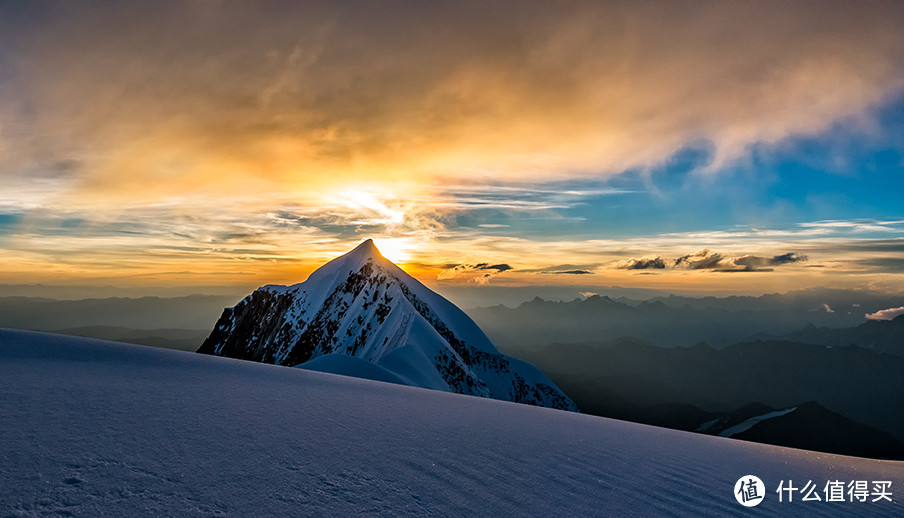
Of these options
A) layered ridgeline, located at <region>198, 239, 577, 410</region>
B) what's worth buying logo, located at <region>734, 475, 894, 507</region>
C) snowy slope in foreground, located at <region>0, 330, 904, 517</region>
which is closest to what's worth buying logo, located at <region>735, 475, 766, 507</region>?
what's worth buying logo, located at <region>734, 475, 894, 507</region>

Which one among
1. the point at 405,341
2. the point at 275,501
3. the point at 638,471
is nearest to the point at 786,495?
the point at 638,471

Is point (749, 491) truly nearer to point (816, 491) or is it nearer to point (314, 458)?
point (816, 491)

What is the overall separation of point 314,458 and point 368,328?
100611 mm

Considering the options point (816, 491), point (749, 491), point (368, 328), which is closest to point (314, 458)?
point (749, 491)

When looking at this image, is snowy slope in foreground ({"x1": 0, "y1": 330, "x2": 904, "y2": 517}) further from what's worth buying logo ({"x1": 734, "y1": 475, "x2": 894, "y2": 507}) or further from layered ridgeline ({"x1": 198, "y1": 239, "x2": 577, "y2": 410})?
layered ridgeline ({"x1": 198, "y1": 239, "x2": 577, "y2": 410})

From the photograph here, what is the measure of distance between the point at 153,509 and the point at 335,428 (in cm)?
355

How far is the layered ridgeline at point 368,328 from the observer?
88250mm

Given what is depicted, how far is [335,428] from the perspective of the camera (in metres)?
7.06

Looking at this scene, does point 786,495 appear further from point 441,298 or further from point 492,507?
point 441,298

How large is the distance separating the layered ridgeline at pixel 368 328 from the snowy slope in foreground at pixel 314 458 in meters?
64.1

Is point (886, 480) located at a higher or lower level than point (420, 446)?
lower

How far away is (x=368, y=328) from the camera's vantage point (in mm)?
103375

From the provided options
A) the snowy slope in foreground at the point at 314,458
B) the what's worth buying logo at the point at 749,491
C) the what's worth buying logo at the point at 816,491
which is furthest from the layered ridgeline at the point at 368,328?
the what's worth buying logo at the point at 749,491

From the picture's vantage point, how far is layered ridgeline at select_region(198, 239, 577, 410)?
290 feet
